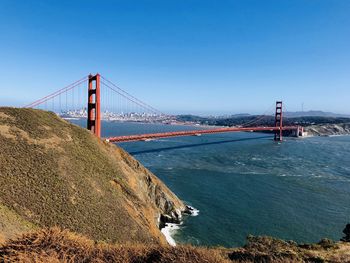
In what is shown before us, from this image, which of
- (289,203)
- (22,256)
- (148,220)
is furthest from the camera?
(289,203)

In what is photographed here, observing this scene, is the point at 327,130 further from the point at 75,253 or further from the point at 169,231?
the point at 75,253

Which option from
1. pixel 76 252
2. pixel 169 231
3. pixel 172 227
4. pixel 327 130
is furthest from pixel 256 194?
pixel 327 130

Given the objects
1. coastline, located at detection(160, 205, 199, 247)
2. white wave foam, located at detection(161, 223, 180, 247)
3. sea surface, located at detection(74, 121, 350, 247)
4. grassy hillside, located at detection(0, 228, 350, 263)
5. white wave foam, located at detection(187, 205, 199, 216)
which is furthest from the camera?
white wave foam, located at detection(187, 205, 199, 216)

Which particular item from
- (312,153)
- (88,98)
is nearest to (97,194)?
(88,98)

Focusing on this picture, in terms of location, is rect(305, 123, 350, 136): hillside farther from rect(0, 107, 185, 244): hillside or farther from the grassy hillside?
the grassy hillside

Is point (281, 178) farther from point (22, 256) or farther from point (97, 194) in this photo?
point (22, 256)

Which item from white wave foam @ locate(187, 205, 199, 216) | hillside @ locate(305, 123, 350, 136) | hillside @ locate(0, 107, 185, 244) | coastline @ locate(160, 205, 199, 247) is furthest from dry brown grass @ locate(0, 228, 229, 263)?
hillside @ locate(305, 123, 350, 136)

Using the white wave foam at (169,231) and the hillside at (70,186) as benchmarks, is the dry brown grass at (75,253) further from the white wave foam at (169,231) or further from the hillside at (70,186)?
the white wave foam at (169,231)
